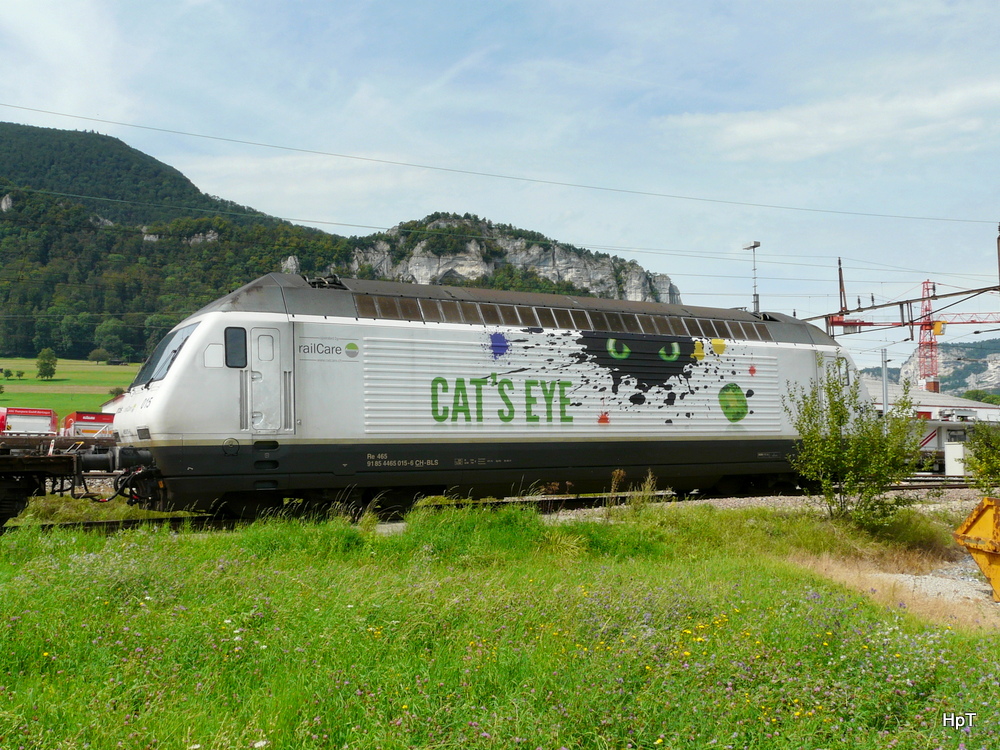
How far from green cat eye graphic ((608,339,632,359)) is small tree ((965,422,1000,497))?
21.1ft

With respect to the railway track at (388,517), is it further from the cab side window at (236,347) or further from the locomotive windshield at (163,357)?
the cab side window at (236,347)

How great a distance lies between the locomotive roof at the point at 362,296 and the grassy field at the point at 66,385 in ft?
161

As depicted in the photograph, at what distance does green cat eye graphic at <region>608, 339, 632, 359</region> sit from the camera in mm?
14259

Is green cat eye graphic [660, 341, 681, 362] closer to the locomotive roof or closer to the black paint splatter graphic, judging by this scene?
the black paint splatter graphic

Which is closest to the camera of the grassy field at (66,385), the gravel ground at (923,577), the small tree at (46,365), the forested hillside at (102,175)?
the gravel ground at (923,577)

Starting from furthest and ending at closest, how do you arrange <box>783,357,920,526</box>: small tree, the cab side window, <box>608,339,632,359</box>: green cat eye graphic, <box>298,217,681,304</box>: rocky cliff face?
<box>298,217,681,304</box>: rocky cliff face → <box>608,339,632,359</box>: green cat eye graphic → <box>783,357,920,526</box>: small tree → the cab side window

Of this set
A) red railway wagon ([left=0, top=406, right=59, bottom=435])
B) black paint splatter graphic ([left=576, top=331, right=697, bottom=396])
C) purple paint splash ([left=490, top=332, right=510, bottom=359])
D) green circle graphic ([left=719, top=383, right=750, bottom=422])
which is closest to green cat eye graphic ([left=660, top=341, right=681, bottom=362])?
black paint splatter graphic ([left=576, top=331, right=697, bottom=396])

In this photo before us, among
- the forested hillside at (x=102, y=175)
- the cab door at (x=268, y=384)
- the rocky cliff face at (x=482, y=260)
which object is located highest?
the forested hillside at (x=102, y=175)

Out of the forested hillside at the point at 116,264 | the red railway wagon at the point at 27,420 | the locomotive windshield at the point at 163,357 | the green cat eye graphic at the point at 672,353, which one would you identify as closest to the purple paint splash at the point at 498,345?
the green cat eye graphic at the point at 672,353

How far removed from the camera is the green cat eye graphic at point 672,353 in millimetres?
14820

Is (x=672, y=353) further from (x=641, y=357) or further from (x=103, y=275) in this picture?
(x=103, y=275)

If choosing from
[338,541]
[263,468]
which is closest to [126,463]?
[263,468]

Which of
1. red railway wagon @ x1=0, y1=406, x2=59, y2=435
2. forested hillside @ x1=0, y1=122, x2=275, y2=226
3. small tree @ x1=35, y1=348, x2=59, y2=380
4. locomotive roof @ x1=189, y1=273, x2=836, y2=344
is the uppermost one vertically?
forested hillside @ x1=0, y1=122, x2=275, y2=226

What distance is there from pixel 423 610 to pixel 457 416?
680cm
